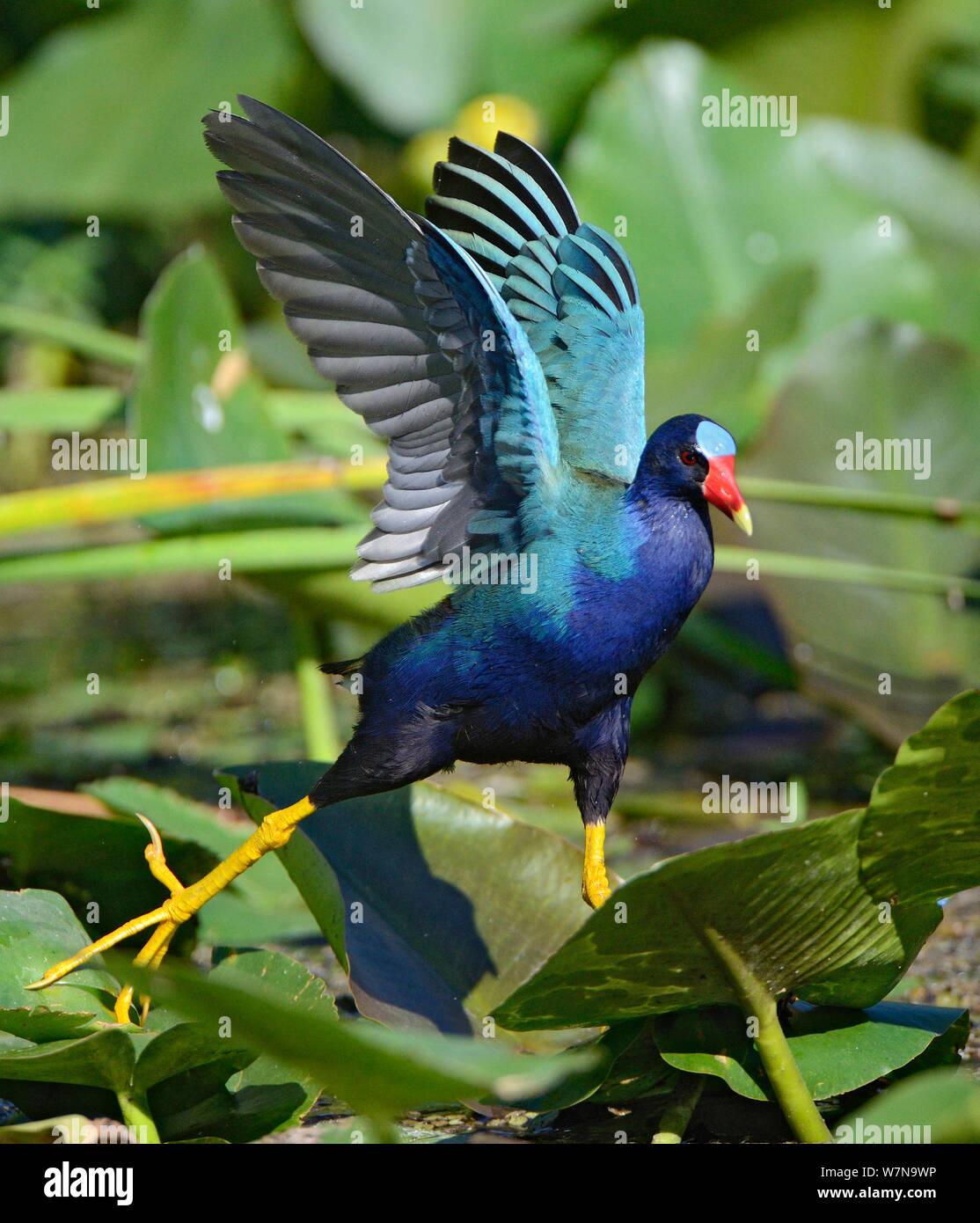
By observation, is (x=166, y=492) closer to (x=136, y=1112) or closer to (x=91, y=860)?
(x=91, y=860)

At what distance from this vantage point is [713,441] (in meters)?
1.54

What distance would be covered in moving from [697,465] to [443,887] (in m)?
0.53

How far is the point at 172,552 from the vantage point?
233 cm

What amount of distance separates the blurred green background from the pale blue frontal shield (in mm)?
754

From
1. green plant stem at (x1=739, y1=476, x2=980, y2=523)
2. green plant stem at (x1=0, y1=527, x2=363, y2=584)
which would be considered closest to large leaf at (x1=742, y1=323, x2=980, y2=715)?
green plant stem at (x1=739, y1=476, x2=980, y2=523)

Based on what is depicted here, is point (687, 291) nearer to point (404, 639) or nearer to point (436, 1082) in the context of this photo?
point (404, 639)

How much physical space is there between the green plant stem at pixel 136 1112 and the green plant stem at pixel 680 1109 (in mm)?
449
